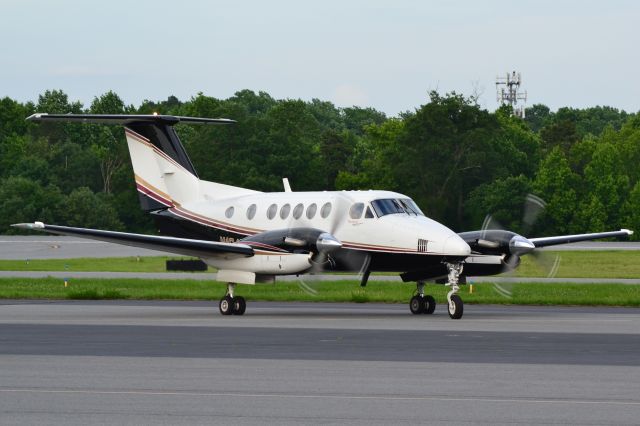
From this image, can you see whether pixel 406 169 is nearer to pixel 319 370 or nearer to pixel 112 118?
pixel 112 118

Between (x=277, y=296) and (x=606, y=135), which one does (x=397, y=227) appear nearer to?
(x=277, y=296)

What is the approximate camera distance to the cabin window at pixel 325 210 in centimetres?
2822

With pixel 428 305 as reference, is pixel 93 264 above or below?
below

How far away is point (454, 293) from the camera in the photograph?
26281 millimetres

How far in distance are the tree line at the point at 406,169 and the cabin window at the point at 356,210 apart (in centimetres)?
3264

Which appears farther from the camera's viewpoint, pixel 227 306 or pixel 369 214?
pixel 227 306

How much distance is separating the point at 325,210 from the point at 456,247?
160 inches

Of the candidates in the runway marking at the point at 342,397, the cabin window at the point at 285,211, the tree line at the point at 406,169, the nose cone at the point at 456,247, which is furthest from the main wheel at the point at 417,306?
the tree line at the point at 406,169

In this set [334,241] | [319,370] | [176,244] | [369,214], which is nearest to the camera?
[319,370]

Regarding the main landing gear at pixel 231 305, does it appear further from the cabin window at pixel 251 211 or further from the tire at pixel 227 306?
the cabin window at pixel 251 211

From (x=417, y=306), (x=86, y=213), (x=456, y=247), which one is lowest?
(x=417, y=306)

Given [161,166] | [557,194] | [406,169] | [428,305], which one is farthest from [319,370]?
[557,194]

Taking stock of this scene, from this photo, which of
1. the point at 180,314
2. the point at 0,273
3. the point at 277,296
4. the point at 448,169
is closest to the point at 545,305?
the point at 277,296

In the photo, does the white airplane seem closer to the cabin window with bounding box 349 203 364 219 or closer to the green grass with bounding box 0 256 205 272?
the cabin window with bounding box 349 203 364 219
